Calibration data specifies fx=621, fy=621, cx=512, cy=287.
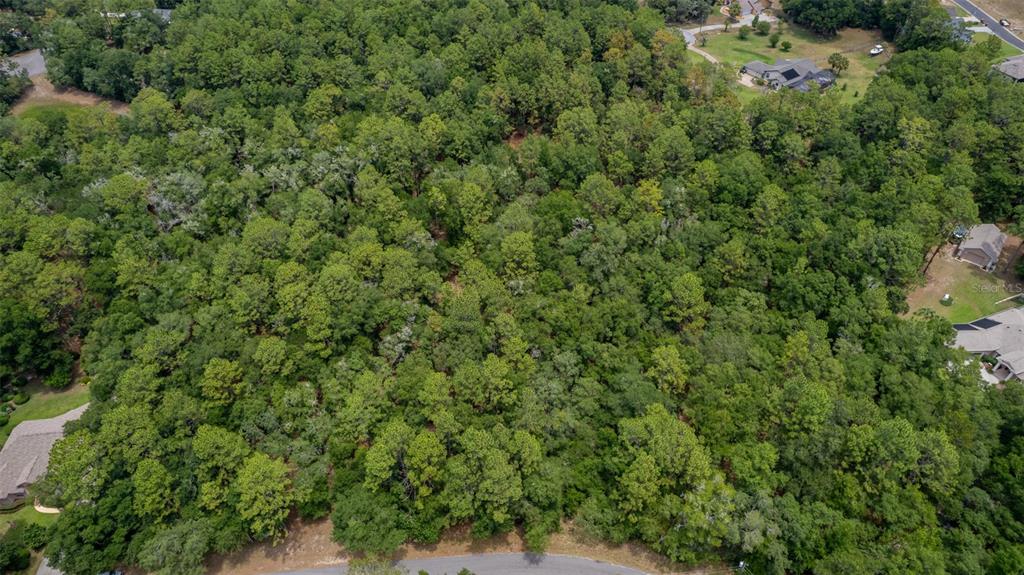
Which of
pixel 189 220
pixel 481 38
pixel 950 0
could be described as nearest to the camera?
pixel 189 220

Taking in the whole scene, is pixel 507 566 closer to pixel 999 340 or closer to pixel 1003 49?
pixel 999 340

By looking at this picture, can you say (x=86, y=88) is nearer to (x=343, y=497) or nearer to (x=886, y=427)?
(x=343, y=497)

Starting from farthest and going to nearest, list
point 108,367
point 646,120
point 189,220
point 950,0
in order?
point 950,0
point 646,120
point 189,220
point 108,367

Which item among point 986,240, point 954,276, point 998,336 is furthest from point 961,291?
point 998,336

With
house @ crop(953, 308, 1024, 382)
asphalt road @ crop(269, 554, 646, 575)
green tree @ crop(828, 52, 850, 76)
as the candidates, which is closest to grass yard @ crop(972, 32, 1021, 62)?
green tree @ crop(828, 52, 850, 76)

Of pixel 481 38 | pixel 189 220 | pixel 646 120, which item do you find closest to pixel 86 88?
pixel 189 220

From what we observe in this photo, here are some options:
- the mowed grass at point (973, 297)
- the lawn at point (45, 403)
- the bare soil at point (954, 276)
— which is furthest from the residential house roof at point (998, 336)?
the lawn at point (45, 403)

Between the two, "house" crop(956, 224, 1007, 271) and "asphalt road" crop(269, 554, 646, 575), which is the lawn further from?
"house" crop(956, 224, 1007, 271)
